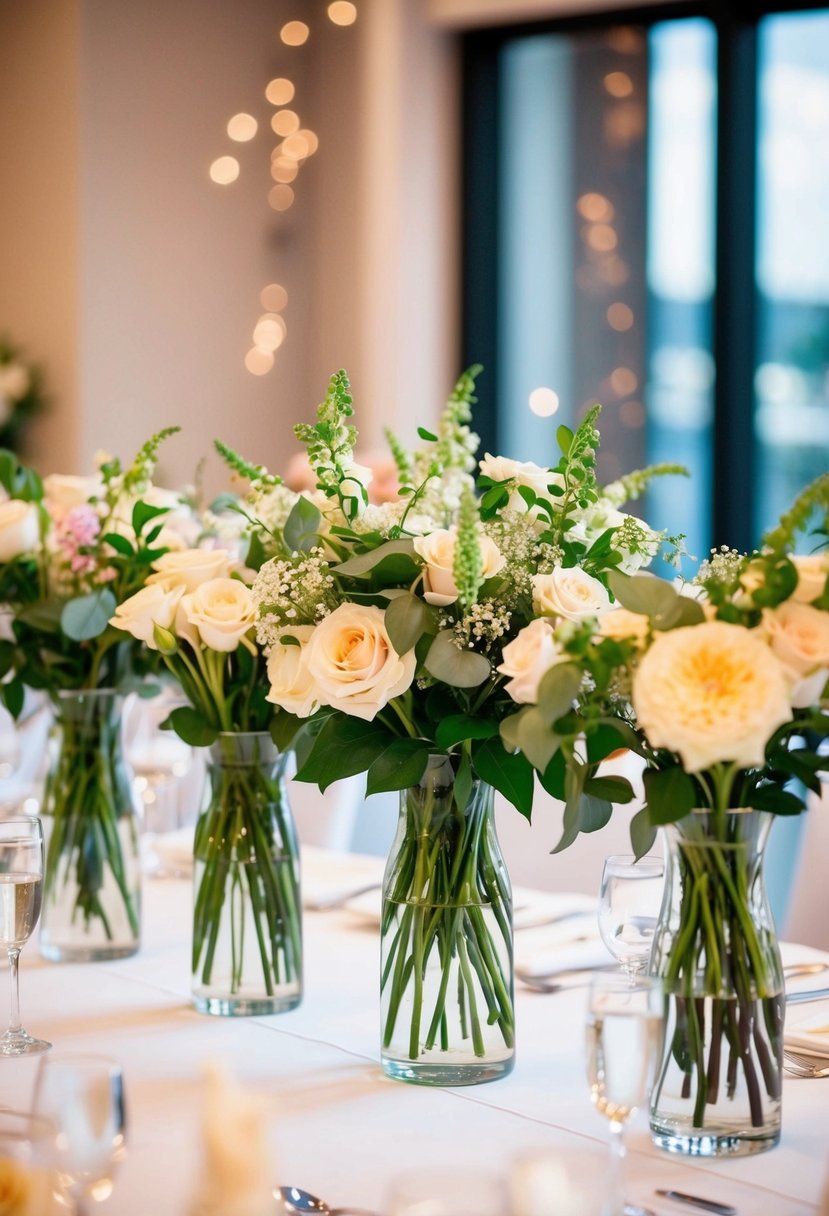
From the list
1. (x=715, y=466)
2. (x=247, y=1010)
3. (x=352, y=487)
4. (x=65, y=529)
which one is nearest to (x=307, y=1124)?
(x=247, y=1010)

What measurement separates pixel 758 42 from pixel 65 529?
3.46 metres

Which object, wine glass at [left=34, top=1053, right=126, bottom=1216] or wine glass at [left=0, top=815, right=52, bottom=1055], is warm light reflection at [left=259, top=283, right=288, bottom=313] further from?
wine glass at [left=34, top=1053, right=126, bottom=1216]

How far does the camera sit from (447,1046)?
113 centimetres

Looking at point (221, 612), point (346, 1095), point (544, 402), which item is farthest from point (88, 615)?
point (544, 402)

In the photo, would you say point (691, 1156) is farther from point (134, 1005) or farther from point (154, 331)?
point (154, 331)

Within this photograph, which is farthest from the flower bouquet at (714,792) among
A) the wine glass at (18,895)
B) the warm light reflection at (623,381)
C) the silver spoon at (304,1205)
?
the warm light reflection at (623,381)

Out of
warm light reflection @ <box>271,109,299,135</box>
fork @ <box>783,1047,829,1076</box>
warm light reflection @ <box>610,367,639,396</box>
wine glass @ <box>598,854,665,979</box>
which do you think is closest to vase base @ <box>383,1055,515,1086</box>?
wine glass @ <box>598,854,665,979</box>

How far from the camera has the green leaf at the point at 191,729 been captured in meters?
1.32

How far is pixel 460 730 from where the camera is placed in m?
1.07

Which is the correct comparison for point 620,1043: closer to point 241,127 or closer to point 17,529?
point 17,529

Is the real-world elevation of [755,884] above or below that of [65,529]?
below

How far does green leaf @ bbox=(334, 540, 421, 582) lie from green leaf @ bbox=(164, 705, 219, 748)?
0.29 metres

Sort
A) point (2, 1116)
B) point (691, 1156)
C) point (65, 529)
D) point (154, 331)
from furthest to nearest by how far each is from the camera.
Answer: point (154, 331)
point (65, 529)
point (691, 1156)
point (2, 1116)

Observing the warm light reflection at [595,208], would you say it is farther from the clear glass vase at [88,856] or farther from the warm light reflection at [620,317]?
the clear glass vase at [88,856]
